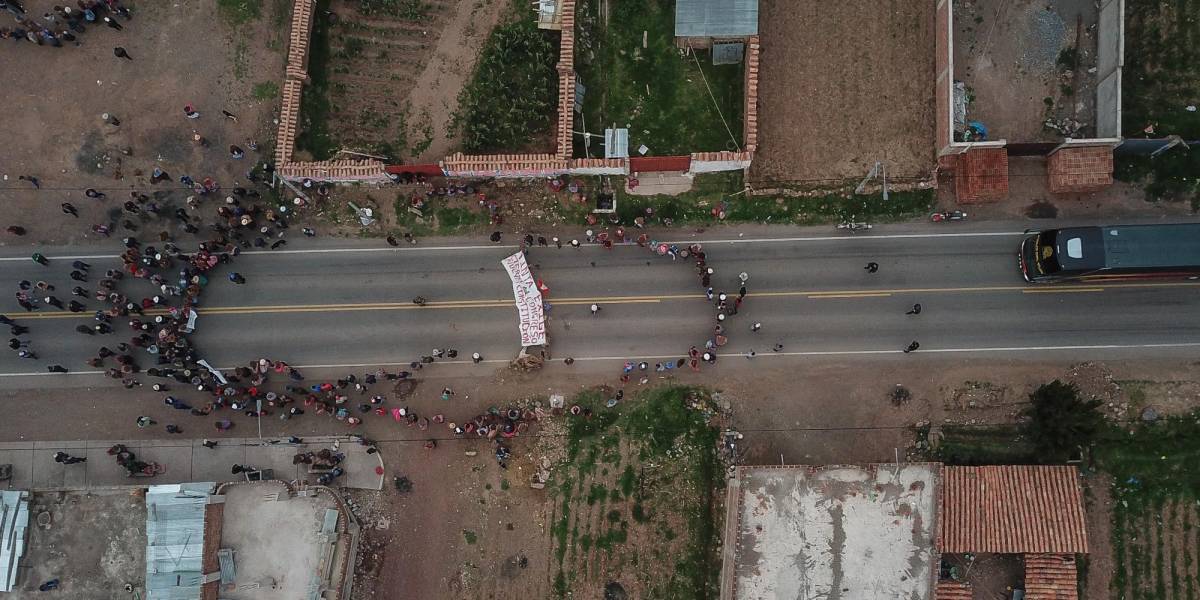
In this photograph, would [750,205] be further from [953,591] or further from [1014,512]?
[953,591]

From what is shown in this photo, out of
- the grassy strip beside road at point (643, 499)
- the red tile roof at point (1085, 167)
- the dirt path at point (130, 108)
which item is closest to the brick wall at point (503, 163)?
the dirt path at point (130, 108)

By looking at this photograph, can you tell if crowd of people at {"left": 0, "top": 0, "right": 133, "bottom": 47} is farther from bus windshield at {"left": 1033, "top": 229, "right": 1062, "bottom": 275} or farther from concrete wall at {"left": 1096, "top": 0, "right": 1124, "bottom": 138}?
concrete wall at {"left": 1096, "top": 0, "right": 1124, "bottom": 138}

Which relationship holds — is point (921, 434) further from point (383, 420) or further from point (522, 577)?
point (383, 420)

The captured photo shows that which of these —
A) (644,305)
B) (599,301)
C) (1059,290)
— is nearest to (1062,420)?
(1059,290)

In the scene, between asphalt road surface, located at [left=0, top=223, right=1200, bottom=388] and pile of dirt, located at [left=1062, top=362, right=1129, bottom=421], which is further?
asphalt road surface, located at [left=0, top=223, right=1200, bottom=388]

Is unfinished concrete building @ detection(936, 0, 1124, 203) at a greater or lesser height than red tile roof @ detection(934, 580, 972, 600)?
greater

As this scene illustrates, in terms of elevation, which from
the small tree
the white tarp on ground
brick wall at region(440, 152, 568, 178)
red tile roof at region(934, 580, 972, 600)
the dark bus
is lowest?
red tile roof at region(934, 580, 972, 600)

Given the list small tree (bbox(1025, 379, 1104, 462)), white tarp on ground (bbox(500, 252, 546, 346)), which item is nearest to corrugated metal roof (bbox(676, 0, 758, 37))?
white tarp on ground (bbox(500, 252, 546, 346))
